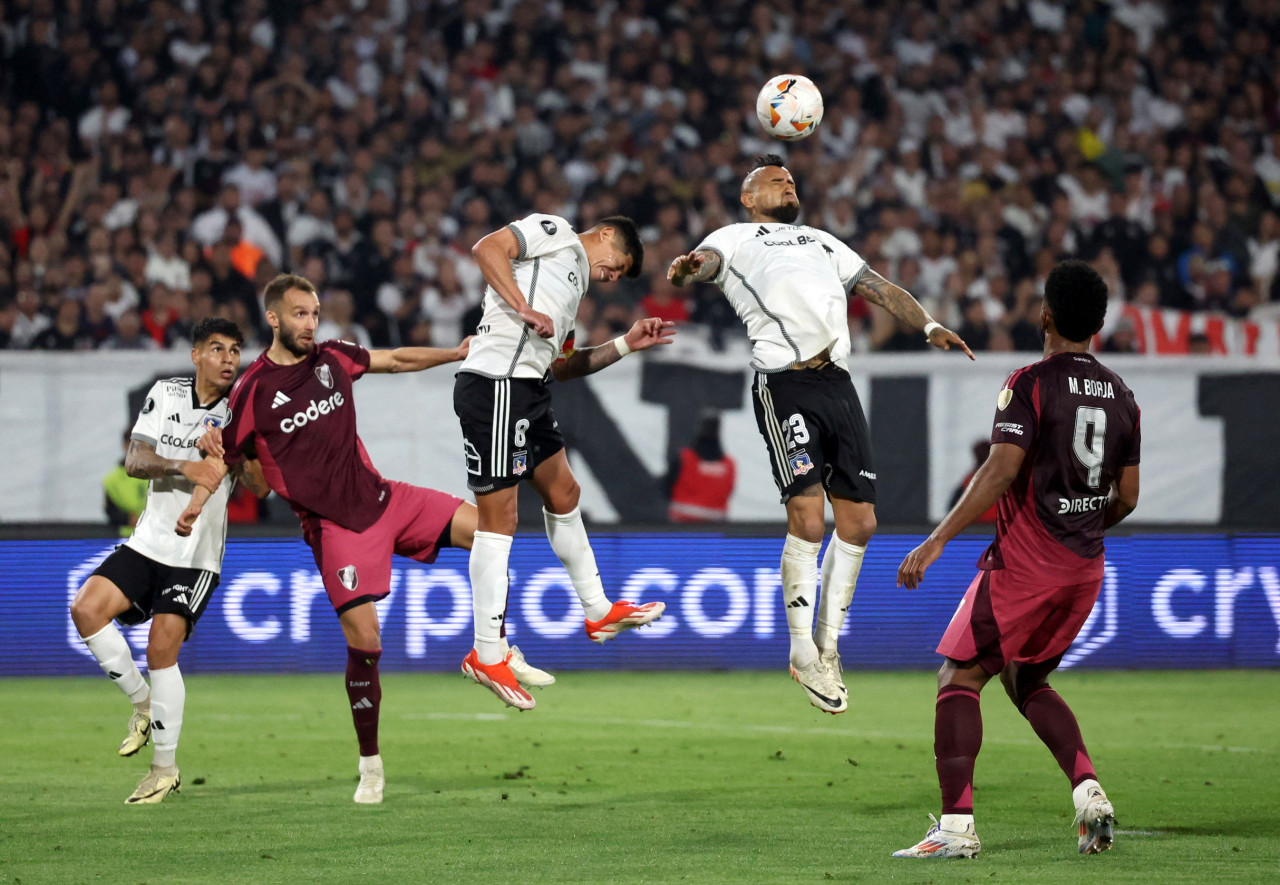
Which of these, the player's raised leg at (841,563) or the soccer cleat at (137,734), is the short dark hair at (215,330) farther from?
the player's raised leg at (841,563)

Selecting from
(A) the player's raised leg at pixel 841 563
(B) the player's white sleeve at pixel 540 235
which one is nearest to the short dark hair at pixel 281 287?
(B) the player's white sleeve at pixel 540 235

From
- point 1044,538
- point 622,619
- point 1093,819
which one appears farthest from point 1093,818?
point 622,619

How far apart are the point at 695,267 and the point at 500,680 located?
2309mm

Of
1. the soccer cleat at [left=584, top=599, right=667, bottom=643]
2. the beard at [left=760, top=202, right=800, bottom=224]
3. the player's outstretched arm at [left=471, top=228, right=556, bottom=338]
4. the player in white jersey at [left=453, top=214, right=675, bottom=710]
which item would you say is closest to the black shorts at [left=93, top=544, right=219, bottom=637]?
the player in white jersey at [left=453, top=214, right=675, bottom=710]

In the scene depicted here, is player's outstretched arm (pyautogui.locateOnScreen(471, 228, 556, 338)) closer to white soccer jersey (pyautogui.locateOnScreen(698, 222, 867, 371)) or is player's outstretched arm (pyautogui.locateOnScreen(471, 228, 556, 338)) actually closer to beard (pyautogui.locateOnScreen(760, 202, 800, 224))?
white soccer jersey (pyautogui.locateOnScreen(698, 222, 867, 371))

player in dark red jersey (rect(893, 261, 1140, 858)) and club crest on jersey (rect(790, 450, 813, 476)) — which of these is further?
club crest on jersey (rect(790, 450, 813, 476))

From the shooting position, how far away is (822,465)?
26.4 feet

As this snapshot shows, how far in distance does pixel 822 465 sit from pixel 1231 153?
12.9 meters

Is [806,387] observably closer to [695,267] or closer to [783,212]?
[695,267]

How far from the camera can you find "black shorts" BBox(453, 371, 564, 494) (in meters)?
8.02

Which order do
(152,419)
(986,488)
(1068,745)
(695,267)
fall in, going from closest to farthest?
1. (986,488)
2. (1068,745)
3. (695,267)
4. (152,419)

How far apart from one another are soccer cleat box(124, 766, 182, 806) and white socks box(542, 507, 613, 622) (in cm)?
236

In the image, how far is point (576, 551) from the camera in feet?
28.3

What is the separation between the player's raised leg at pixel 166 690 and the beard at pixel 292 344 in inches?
63.4
